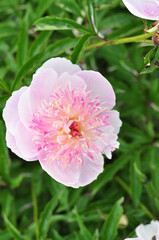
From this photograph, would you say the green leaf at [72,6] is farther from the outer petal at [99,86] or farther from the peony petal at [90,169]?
the peony petal at [90,169]

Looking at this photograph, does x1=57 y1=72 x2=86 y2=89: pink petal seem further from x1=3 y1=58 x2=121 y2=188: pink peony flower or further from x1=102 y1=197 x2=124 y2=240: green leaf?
x1=102 y1=197 x2=124 y2=240: green leaf

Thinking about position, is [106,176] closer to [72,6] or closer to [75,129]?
[75,129]

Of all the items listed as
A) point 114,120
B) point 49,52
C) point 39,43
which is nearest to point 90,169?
point 114,120

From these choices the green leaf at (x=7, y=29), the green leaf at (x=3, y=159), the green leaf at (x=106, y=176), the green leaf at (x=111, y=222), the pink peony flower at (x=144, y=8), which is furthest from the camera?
the green leaf at (x=7, y=29)

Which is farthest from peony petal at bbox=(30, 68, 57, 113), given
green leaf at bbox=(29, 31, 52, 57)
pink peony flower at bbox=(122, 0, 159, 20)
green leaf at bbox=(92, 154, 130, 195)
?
green leaf at bbox=(92, 154, 130, 195)

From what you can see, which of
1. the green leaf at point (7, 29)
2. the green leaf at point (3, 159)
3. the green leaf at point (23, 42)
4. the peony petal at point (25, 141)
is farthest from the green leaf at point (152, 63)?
the green leaf at point (7, 29)

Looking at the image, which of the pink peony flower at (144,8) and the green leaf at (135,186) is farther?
the green leaf at (135,186)
